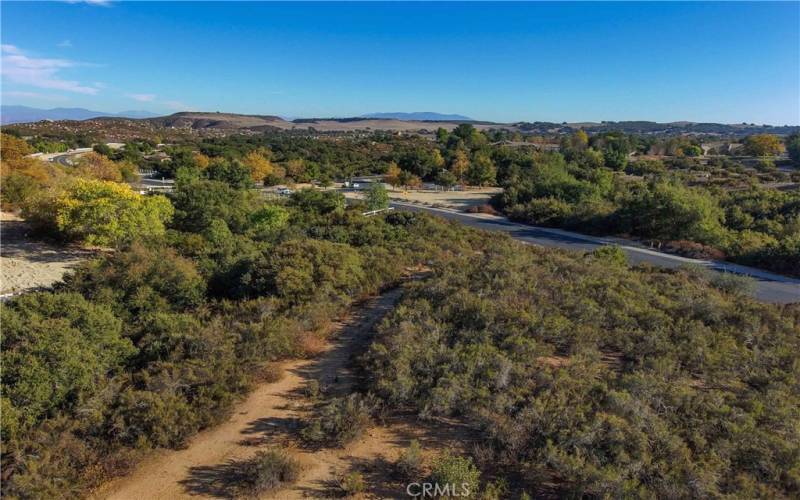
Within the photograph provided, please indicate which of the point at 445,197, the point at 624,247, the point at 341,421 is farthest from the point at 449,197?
the point at 341,421

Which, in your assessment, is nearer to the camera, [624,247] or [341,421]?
[341,421]

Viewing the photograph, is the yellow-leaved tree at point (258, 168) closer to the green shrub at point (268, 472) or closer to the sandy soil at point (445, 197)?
the sandy soil at point (445, 197)

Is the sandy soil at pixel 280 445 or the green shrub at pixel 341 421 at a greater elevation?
the green shrub at pixel 341 421

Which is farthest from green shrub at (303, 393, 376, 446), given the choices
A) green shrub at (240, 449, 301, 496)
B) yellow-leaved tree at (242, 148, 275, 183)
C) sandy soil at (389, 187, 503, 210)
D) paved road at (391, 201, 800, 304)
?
yellow-leaved tree at (242, 148, 275, 183)

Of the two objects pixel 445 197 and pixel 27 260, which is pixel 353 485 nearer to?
pixel 27 260

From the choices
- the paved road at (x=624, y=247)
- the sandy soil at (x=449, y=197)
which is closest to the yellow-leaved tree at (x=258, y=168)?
the sandy soil at (x=449, y=197)

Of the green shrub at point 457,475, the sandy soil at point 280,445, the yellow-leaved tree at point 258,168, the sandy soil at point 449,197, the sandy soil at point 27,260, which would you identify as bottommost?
the sandy soil at point 280,445
